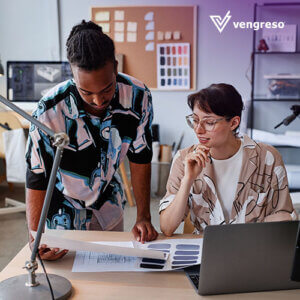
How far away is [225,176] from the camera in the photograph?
153cm

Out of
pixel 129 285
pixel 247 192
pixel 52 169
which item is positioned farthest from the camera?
pixel 247 192

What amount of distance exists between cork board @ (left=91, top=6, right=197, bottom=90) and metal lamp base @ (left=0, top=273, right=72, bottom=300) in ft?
11.3

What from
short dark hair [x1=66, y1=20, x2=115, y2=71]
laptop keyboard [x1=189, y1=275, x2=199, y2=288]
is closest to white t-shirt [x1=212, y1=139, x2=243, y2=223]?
laptop keyboard [x1=189, y1=275, x2=199, y2=288]

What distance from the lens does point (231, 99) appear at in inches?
59.7

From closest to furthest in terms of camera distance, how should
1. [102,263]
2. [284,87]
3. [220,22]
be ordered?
[102,263]
[284,87]
[220,22]

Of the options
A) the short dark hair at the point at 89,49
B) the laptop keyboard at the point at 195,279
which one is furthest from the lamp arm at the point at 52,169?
the laptop keyboard at the point at 195,279

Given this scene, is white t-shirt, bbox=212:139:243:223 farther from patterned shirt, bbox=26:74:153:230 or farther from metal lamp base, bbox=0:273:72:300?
metal lamp base, bbox=0:273:72:300

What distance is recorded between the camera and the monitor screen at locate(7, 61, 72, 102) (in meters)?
4.22

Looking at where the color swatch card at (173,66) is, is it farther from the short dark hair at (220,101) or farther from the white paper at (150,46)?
the short dark hair at (220,101)

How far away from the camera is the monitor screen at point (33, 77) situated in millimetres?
4223

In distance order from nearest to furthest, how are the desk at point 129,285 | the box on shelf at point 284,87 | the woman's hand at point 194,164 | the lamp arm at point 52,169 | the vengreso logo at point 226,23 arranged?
the lamp arm at point 52,169 → the desk at point 129,285 → the woman's hand at point 194,164 → the box on shelf at point 284,87 → the vengreso logo at point 226,23

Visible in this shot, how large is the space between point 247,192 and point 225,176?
0.09 m

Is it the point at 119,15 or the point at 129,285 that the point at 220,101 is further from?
the point at 119,15

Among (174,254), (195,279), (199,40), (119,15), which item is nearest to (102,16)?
(119,15)
